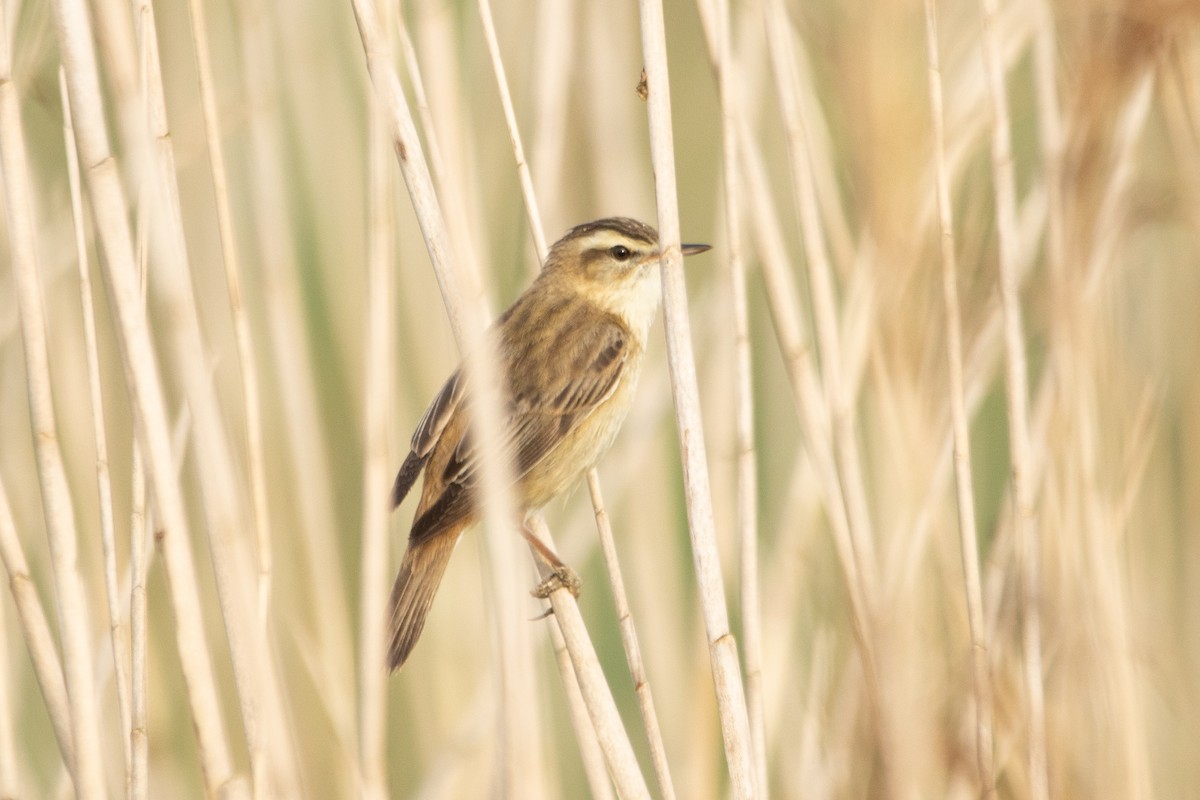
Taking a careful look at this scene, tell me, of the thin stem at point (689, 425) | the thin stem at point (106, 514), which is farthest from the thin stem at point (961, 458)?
the thin stem at point (106, 514)

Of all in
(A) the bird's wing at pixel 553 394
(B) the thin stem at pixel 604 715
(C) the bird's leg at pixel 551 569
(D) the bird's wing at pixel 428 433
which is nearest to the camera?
(B) the thin stem at pixel 604 715

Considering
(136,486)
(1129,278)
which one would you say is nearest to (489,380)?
(136,486)

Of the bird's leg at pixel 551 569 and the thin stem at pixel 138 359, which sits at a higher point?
the thin stem at pixel 138 359

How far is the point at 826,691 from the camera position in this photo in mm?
2818

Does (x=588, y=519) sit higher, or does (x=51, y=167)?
(x=51, y=167)

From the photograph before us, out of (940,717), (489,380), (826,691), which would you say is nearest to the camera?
(489,380)

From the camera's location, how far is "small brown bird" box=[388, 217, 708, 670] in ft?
9.30

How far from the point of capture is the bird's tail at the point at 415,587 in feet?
9.08

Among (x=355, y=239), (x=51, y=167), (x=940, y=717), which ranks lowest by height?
(x=940, y=717)

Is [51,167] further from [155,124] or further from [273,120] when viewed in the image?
[155,124]

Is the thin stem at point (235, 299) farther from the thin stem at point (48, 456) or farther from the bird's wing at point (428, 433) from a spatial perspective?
the bird's wing at point (428, 433)

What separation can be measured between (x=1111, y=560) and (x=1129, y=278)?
104 centimetres

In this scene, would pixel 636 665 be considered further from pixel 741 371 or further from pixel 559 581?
pixel 741 371

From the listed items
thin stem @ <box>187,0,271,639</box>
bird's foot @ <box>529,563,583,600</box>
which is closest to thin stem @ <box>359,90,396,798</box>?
thin stem @ <box>187,0,271,639</box>
